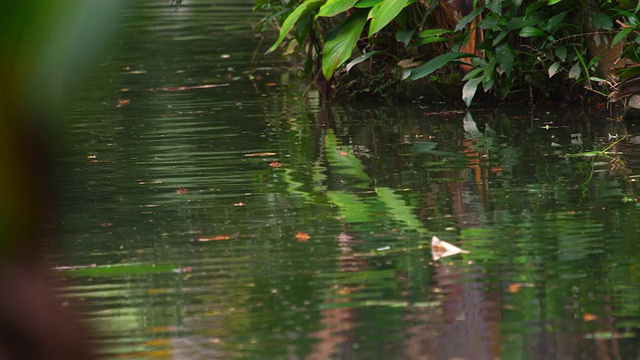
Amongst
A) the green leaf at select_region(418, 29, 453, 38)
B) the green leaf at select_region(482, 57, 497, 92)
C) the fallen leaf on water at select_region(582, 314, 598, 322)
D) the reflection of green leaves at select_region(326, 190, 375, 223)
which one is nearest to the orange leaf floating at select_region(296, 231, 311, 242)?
the reflection of green leaves at select_region(326, 190, 375, 223)

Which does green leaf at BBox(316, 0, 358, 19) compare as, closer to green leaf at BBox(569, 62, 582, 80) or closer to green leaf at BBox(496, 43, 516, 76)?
green leaf at BBox(496, 43, 516, 76)

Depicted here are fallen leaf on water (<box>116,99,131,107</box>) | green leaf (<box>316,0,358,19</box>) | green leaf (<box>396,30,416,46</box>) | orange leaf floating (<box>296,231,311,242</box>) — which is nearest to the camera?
orange leaf floating (<box>296,231,311,242</box>)

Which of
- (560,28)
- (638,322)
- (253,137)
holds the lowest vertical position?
(638,322)

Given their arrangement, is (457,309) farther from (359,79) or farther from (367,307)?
(359,79)

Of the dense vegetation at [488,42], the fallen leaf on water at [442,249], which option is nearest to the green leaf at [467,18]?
the dense vegetation at [488,42]

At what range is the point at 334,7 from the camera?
26.6ft

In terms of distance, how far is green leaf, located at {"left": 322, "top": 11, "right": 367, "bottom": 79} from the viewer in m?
8.30

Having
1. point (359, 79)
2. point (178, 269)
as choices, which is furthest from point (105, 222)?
point (359, 79)

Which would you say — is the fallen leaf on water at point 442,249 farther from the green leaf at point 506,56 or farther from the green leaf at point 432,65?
the green leaf at point 432,65

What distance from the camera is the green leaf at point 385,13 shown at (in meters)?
7.97

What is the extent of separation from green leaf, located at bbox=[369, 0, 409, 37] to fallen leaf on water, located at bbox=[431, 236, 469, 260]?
11.6 feet

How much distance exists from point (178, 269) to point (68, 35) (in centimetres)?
286

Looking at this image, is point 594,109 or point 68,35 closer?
point 68,35

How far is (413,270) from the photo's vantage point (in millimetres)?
4266
